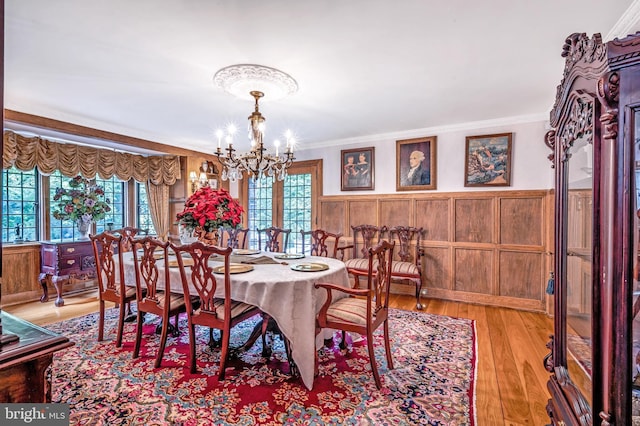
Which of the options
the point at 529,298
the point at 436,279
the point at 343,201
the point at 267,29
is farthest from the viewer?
the point at 343,201

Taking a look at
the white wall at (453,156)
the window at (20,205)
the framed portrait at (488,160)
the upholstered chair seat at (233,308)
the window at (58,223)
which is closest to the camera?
the upholstered chair seat at (233,308)

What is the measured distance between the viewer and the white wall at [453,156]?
12.4ft

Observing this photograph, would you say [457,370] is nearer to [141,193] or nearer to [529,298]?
[529,298]

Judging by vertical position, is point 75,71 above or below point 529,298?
above

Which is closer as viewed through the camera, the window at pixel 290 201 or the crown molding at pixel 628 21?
the crown molding at pixel 628 21

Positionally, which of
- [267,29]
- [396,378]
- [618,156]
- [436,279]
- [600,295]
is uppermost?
[267,29]

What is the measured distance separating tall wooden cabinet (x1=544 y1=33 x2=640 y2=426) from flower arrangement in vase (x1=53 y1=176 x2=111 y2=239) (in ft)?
17.6

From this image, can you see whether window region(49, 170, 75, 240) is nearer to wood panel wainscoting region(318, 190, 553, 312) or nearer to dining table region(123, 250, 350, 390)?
dining table region(123, 250, 350, 390)

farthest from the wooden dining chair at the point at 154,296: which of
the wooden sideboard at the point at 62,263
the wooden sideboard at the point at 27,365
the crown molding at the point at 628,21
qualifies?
the crown molding at the point at 628,21

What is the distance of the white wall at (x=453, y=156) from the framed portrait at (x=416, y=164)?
0.07 metres

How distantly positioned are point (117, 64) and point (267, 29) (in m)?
1.35

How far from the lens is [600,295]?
30.8 inches

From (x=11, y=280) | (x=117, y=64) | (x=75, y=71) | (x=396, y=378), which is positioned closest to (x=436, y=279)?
(x=396, y=378)

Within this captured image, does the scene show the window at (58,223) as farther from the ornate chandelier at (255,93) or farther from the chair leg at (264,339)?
the chair leg at (264,339)
